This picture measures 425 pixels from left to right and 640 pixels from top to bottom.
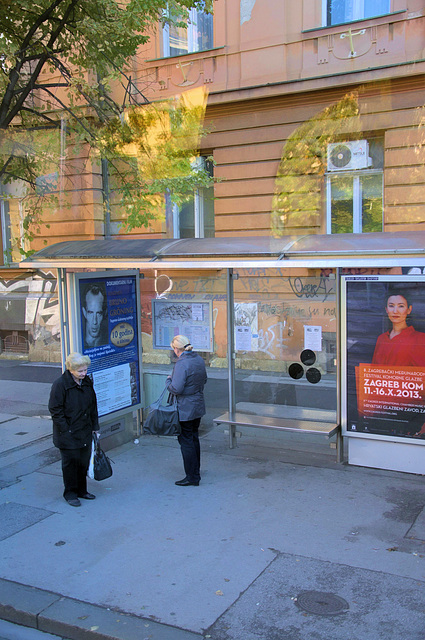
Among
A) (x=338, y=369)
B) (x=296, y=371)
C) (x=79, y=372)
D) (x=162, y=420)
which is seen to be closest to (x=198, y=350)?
(x=162, y=420)

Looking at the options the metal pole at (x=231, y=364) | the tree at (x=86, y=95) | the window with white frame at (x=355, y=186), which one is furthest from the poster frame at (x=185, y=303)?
the window with white frame at (x=355, y=186)

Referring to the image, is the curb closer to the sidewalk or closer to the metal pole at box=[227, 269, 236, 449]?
the sidewalk

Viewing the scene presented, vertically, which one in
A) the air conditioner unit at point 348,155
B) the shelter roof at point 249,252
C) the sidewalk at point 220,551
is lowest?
the sidewalk at point 220,551

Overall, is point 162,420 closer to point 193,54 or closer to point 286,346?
point 286,346

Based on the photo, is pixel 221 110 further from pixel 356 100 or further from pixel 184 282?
pixel 184 282

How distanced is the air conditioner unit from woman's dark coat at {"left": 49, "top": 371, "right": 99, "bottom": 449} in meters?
7.14

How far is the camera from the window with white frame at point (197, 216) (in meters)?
12.4

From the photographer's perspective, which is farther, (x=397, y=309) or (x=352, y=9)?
(x=352, y=9)

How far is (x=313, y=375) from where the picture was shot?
22.2ft

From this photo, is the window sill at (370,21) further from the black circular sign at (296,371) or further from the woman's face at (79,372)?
the woman's face at (79,372)

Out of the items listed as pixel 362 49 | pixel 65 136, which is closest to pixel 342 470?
pixel 362 49

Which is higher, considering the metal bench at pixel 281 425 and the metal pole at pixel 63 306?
the metal pole at pixel 63 306

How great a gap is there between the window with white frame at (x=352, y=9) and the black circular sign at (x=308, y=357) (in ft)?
21.9

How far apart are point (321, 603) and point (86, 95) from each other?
8.05m
